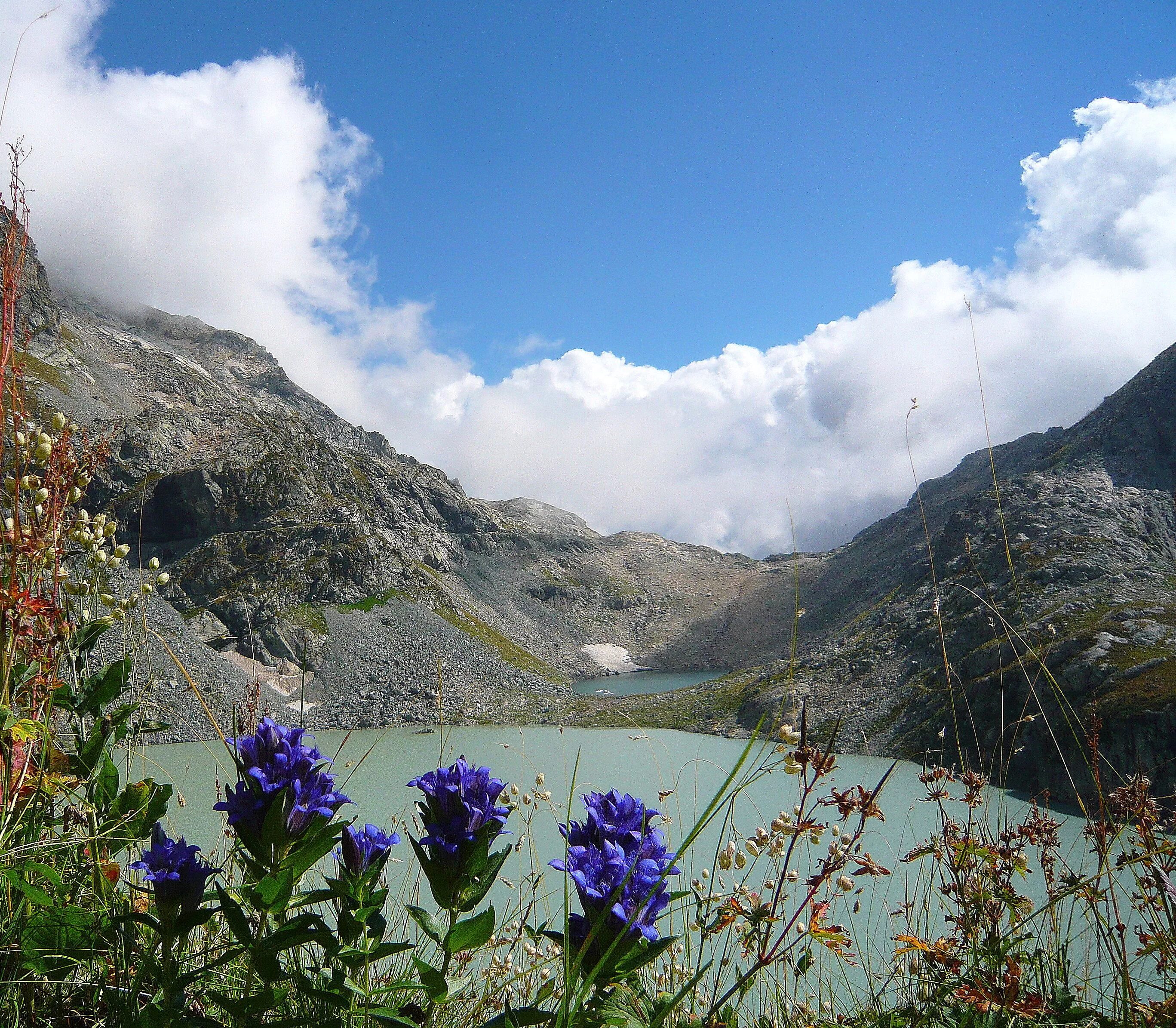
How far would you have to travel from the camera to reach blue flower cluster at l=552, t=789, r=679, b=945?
4.61ft

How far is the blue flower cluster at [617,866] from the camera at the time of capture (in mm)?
1405

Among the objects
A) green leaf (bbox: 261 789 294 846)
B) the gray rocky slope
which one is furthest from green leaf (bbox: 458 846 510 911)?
the gray rocky slope

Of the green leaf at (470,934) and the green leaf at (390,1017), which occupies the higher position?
the green leaf at (470,934)

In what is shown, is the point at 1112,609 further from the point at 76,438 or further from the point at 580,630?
the point at 580,630

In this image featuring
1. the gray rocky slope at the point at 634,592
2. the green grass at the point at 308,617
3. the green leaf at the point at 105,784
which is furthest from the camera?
the green grass at the point at 308,617

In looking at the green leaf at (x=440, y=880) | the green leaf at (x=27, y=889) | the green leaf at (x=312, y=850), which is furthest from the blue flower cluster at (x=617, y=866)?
the green leaf at (x=27, y=889)

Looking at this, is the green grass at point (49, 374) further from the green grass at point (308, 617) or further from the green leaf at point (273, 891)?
the green leaf at point (273, 891)

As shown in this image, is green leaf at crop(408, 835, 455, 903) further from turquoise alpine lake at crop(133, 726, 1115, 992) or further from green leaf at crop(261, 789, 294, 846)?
green leaf at crop(261, 789, 294, 846)

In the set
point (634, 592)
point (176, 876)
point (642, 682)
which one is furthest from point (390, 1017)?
point (634, 592)

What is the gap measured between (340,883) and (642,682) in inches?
3127

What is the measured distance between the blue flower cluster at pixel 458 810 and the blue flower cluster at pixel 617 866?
186 millimetres

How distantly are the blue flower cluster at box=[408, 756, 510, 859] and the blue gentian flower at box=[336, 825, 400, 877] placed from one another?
0.09 metres

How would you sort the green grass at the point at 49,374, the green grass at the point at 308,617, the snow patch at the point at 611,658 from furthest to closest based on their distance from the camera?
the snow patch at the point at 611,658, the green grass at the point at 49,374, the green grass at the point at 308,617

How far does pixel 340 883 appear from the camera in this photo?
4.90 feet
